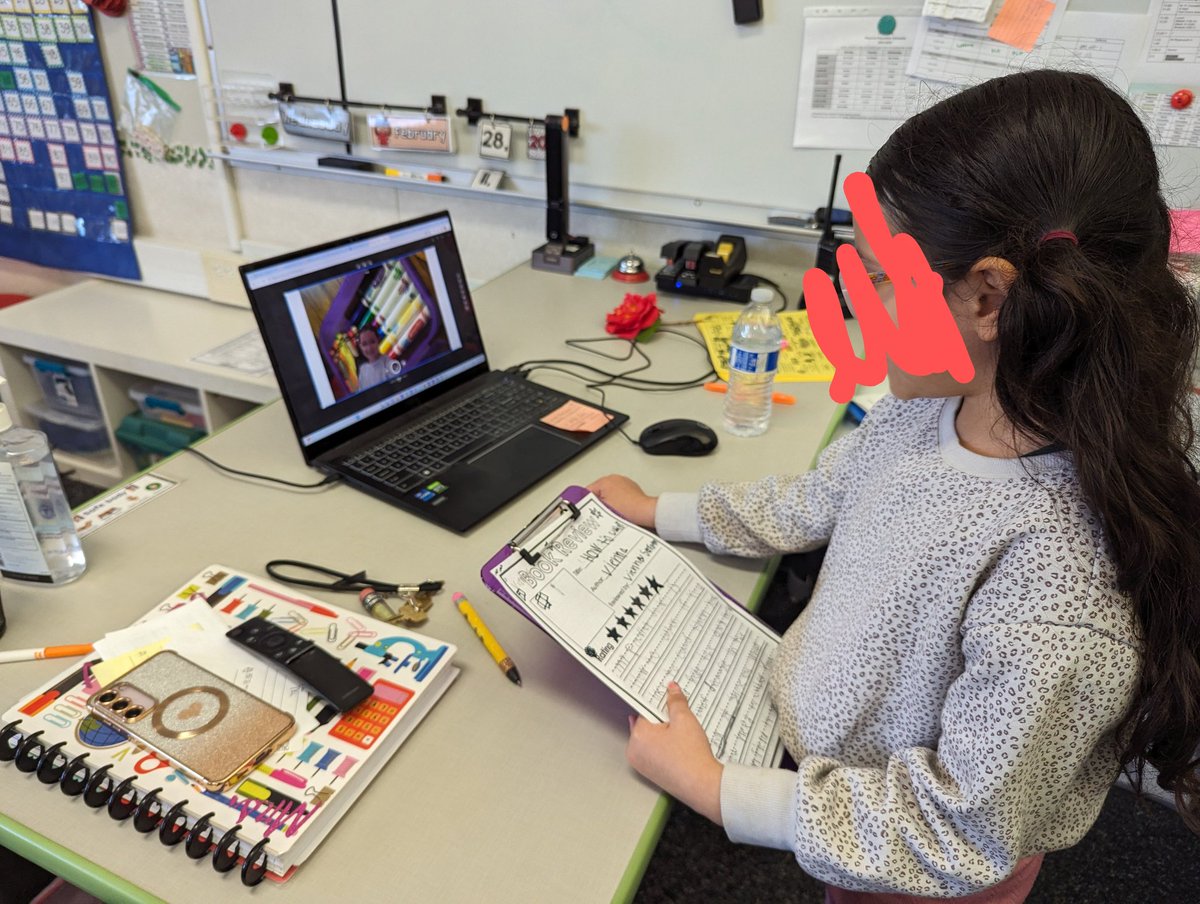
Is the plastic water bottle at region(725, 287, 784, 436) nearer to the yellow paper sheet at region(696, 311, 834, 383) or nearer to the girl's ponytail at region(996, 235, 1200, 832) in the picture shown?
the yellow paper sheet at region(696, 311, 834, 383)

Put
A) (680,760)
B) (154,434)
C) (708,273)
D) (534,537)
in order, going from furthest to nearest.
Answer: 1. (154,434)
2. (708,273)
3. (534,537)
4. (680,760)

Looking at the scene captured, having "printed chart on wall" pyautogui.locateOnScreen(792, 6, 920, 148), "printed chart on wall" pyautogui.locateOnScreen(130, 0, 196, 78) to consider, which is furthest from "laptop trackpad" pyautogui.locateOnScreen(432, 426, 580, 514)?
"printed chart on wall" pyautogui.locateOnScreen(130, 0, 196, 78)

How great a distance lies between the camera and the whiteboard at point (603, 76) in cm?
160

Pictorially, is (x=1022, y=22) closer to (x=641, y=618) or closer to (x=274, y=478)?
(x=641, y=618)

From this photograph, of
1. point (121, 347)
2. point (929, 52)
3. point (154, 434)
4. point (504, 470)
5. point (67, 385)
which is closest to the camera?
point (504, 470)

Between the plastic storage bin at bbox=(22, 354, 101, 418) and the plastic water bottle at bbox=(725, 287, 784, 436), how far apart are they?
1626 millimetres

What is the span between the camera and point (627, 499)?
97 cm

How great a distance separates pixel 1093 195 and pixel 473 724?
0.63 m

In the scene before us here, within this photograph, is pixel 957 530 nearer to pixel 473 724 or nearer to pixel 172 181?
pixel 473 724

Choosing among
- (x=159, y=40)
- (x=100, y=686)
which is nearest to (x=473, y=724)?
(x=100, y=686)

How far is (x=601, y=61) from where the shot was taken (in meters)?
1.68

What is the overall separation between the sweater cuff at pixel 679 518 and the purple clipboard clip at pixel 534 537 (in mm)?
125

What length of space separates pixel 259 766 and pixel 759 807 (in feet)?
1.30

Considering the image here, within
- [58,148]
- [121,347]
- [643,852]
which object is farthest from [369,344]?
[58,148]
